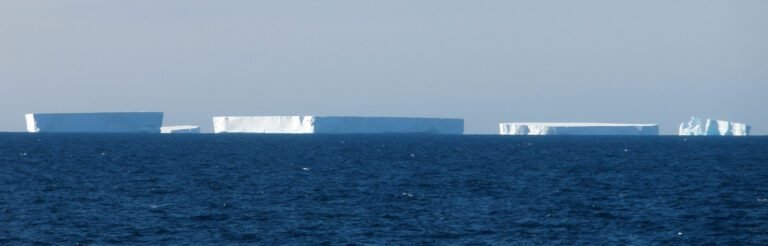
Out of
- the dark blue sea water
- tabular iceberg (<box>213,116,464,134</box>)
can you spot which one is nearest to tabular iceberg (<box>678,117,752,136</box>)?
tabular iceberg (<box>213,116,464,134</box>)

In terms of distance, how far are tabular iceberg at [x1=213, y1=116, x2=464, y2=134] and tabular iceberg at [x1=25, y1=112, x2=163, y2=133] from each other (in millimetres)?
13924

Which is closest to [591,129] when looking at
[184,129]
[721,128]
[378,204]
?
[721,128]

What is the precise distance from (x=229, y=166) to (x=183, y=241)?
3092 cm

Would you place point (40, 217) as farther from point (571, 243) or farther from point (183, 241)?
point (571, 243)

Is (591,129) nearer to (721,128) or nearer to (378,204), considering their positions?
(721,128)

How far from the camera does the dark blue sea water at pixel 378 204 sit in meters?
25.9

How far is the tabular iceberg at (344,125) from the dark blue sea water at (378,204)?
84559mm

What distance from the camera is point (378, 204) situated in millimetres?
33281

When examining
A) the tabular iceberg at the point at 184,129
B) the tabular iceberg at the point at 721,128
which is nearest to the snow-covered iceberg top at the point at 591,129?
the tabular iceberg at the point at 721,128

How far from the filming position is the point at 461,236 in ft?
84.6

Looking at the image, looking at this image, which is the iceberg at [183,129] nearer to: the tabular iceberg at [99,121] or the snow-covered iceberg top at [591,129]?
the tabular iceberg at [99,121]

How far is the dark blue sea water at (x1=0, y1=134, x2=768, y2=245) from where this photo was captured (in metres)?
25.9

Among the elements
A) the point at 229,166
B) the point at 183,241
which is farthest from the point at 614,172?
the point at 183,241

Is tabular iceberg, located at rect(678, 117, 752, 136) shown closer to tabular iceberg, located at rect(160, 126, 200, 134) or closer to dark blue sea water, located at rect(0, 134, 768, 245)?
tabular iceberg, located at rect(160, 126, 200, 134)
